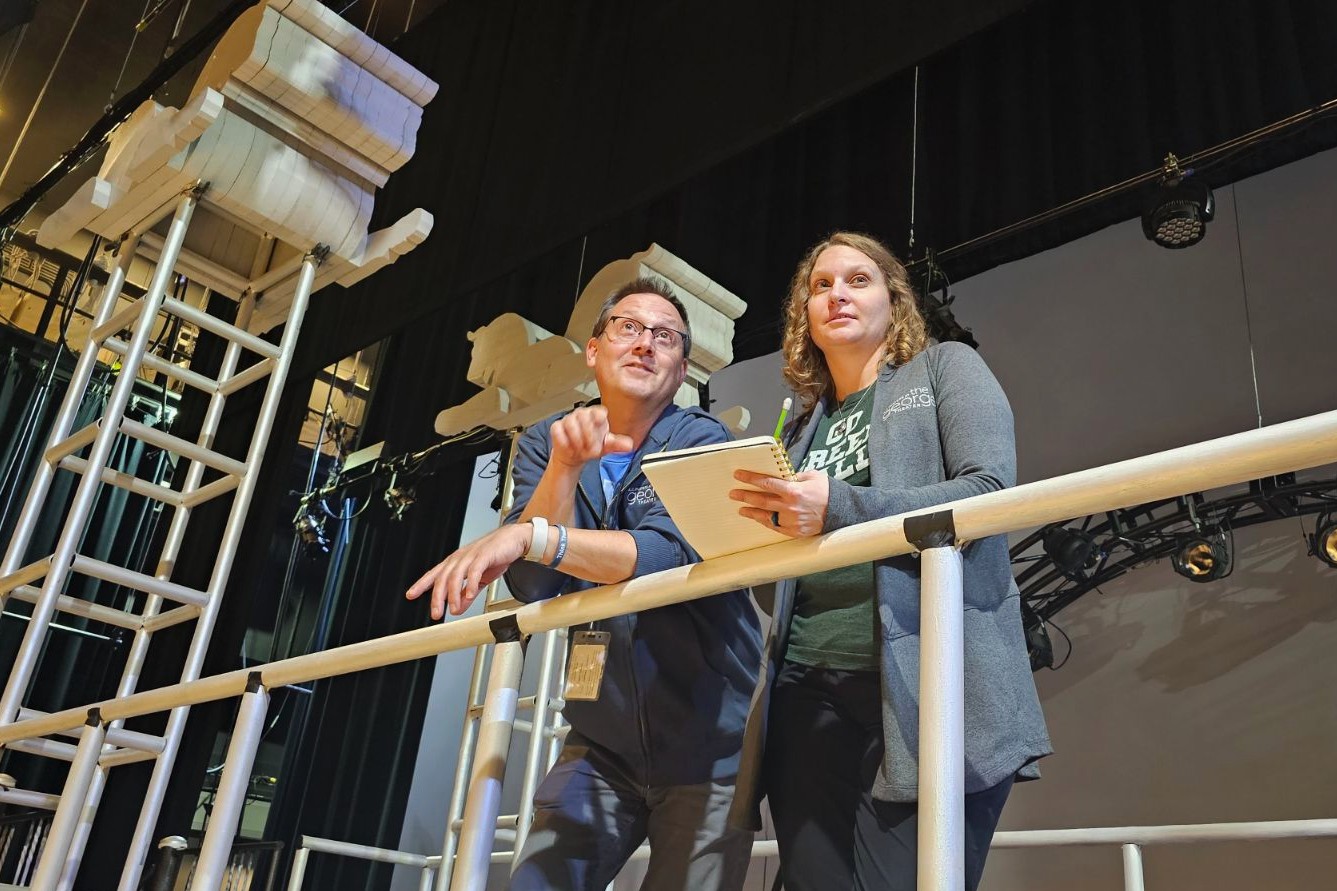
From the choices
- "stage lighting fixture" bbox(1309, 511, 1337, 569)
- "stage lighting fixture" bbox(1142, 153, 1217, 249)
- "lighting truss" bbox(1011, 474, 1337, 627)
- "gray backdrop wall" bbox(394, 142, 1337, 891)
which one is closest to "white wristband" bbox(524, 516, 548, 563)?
A: "stage lighting fixture" bbox(1142, 153, 1217, 249)

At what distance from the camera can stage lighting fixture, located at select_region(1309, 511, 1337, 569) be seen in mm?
5828

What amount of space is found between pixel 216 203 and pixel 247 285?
65cm

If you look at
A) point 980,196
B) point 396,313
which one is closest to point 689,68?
point 980,196

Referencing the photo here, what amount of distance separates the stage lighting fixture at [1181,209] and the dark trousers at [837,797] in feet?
10.3

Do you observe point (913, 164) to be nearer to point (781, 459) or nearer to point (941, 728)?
point (781, 459)

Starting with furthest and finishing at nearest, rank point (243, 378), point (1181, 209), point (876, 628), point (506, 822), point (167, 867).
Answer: point (506, 822), point (1181, 209), point (243, 378), point (167, 867), point (876, 628)

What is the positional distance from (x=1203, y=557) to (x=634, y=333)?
217 inches

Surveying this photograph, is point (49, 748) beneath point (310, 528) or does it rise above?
beneath

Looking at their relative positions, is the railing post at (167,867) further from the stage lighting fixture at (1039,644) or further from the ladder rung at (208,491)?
the stage lighting fixture at (1039,644)

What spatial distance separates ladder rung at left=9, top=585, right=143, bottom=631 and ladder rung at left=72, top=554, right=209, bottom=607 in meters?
0.09

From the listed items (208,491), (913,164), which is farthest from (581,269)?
(208,491)

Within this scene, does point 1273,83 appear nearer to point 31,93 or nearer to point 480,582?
point 480,582

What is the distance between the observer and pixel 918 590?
46.2 inches

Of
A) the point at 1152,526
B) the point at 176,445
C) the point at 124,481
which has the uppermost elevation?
the point at 1152,526
